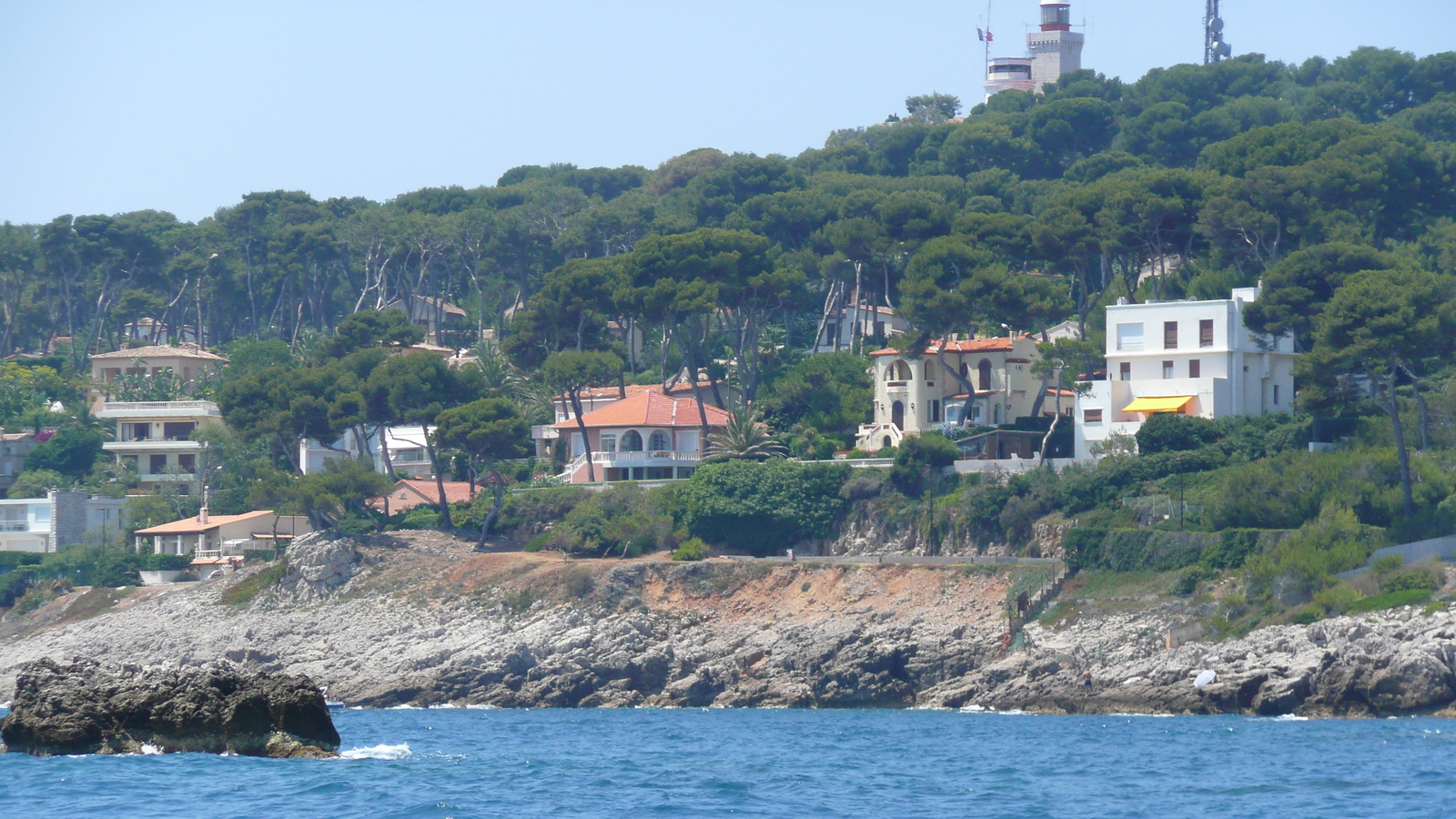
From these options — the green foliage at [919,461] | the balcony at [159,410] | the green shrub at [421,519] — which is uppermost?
the balcony at [159,410]

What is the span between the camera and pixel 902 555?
61500 mm

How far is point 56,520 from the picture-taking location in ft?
254

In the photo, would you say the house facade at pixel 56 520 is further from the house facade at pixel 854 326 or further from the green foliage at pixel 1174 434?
the green foliage at pixel 1174 434

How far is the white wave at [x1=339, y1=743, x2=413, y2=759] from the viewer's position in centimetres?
3697

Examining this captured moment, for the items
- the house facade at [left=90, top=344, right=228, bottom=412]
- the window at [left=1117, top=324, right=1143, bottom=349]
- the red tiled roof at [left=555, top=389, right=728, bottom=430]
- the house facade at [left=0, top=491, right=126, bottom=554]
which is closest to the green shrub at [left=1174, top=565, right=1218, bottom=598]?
the window at [left=1117, top=324, right=1143, bottom=349]

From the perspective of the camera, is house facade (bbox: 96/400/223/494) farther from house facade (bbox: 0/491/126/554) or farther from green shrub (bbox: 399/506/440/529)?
green shrub (bbox: 399/506/440/529)

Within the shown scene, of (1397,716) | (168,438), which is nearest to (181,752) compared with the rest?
(1397,716)

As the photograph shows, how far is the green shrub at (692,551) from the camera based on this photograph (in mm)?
61969

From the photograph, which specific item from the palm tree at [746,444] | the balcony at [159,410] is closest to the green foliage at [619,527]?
the palm tree at [746,444]

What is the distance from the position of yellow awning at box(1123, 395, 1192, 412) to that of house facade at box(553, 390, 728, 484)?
53.9ft

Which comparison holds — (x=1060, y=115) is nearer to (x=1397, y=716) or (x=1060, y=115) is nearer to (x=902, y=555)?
(x=902, y=555)

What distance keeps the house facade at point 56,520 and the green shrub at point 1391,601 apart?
1971 inches

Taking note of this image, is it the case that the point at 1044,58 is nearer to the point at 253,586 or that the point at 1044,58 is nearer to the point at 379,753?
the point at 253,586

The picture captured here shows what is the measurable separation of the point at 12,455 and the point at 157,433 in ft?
22.2
